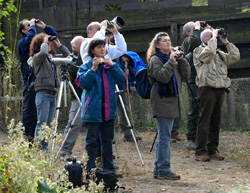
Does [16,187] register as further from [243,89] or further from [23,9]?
[23,9]

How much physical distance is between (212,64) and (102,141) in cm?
231

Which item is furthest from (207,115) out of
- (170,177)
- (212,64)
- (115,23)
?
(115,23)

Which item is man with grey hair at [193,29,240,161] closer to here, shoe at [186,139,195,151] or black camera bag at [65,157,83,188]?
shoe at [186,139,195,151]

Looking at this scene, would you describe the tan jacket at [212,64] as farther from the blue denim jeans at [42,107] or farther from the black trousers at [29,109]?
the black trousers at [29,109]

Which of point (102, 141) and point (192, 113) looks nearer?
point (102, 141)

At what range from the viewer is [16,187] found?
327 centimetres

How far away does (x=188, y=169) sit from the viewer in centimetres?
621

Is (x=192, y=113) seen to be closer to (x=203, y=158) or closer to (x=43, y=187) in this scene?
(x=203, y=158)

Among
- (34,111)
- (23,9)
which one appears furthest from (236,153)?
(23,9)

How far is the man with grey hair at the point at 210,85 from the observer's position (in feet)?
21.7

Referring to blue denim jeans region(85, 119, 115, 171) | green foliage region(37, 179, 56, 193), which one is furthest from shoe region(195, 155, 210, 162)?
green foliage region(37, 179, 56, 193)

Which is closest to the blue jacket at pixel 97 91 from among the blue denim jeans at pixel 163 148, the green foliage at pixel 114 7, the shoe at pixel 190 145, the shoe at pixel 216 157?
the blue denim jeans at pixel 163 148

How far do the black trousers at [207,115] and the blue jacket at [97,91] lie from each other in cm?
184

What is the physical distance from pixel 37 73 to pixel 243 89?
16.6 ft
